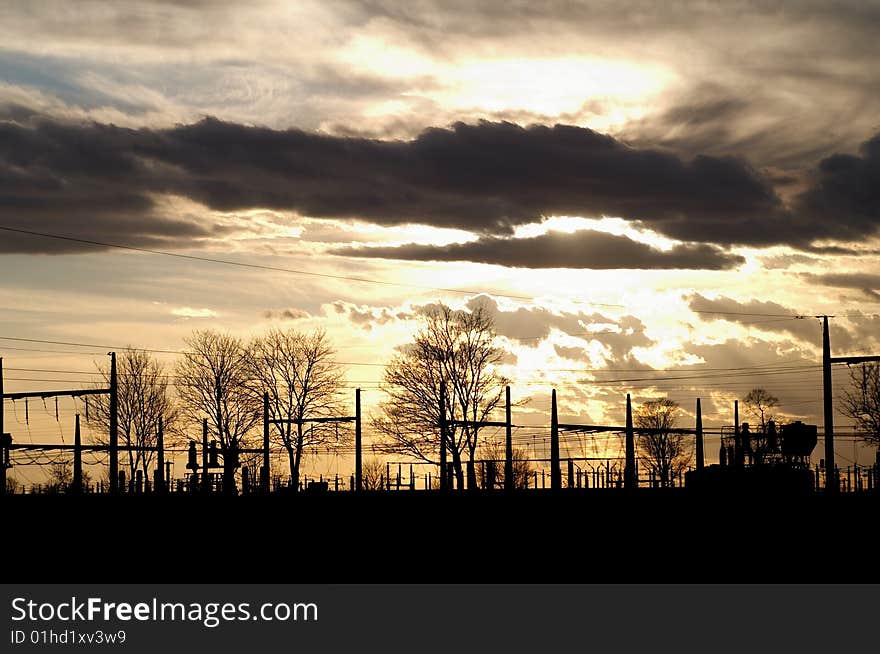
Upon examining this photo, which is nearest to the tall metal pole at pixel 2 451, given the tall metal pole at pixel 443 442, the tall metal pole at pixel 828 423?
the tall metal pole at pixel 443 442

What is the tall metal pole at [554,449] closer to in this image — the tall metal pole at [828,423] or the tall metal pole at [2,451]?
the tall metal pole at [828,423]

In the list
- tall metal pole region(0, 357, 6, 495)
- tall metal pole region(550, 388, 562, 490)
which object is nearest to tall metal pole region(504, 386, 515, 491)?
tall metal pole region(550, 388, 562, 490)

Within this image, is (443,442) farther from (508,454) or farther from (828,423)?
(828,423)

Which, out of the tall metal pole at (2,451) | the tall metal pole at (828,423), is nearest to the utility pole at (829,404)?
the tall metal pole at (828,423)

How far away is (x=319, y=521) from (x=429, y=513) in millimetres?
3943

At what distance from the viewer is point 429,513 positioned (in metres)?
40.0

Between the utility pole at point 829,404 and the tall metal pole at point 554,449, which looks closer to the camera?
the utility pole at point 829,404

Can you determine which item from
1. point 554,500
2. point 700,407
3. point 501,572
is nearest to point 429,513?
point 554,500

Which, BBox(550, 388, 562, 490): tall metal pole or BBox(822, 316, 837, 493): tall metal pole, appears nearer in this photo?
BBox(822, 316, 837, 493): tall metal pole

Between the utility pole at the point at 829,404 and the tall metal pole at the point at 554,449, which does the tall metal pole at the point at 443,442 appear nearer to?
the tall metal pole at the point at 554,449

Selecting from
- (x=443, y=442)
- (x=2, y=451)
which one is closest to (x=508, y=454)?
(x=443, y=442)

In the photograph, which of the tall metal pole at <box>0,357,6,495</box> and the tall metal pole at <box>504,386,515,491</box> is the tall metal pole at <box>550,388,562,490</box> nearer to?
the tall metal pole at <box>504,386,515,491</box>

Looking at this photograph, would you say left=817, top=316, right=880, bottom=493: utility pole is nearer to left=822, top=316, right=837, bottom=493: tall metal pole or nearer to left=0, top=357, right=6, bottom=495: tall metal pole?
left=822, top=316, right=837, bottom=493: tall metal pole
